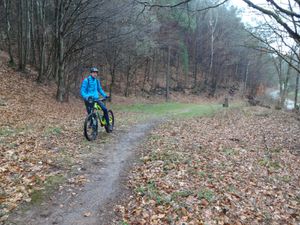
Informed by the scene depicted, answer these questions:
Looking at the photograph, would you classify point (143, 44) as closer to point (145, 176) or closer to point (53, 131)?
point (53, 131)

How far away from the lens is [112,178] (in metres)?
6.59

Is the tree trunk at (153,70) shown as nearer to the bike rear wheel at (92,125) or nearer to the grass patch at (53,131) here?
the grass patch at (53,131)

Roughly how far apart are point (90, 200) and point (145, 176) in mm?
1693

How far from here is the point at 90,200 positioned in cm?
546

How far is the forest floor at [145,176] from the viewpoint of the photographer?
5191 millimetres

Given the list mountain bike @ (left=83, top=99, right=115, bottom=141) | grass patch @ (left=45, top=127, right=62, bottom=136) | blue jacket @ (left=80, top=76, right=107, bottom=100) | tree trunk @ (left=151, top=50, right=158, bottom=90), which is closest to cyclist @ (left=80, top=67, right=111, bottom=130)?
blue jacket @ (left=80, top=76, right=107, bottom=100)

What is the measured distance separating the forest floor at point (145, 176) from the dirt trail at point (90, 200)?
17 millimetres

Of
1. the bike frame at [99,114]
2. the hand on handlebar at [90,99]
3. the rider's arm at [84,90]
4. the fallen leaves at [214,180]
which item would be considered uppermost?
the rider's arm at [84,90]

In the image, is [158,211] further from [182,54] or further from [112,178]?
[182,54]

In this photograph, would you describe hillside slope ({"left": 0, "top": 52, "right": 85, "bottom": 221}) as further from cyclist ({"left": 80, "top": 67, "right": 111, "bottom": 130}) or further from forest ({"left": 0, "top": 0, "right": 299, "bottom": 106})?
forest ({"left": 0, "top": 0, "right": 299, "bottom": 106})

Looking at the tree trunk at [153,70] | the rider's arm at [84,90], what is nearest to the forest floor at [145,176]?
the rider's arm at [84,90]

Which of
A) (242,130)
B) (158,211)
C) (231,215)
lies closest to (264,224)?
(231,215)

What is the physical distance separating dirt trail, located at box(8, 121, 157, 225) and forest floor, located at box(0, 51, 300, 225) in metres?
0.02

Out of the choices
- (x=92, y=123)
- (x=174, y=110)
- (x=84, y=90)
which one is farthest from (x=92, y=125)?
(x=174, y=110)
